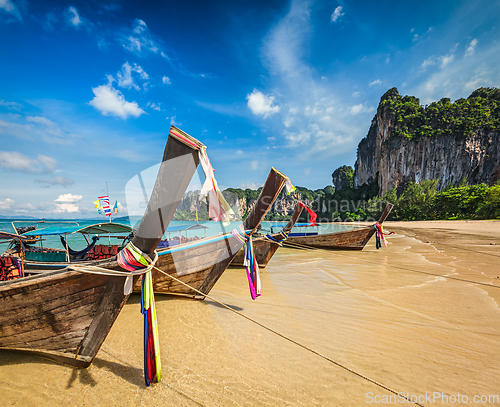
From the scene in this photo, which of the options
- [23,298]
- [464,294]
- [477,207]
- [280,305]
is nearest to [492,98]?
[477,207]

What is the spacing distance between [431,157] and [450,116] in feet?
38.5

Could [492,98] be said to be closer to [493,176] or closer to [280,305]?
[493,176]

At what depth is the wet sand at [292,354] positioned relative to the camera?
2.80 m

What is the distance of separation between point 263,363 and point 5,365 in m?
3.88

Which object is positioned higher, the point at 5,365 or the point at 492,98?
the point at 492,98

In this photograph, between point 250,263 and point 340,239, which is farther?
point 340,239

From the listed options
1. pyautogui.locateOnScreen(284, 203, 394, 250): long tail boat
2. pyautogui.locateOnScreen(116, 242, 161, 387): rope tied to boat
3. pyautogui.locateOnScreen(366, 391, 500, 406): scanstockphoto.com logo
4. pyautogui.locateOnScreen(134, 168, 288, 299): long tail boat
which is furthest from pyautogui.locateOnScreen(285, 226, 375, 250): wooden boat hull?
pyautogui.locateOnScreen(116, 242, 161, 387): rope tied to boat

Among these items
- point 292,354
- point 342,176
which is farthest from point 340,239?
point 342,176

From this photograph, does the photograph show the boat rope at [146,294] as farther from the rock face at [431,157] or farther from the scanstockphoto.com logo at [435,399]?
the rock face at [431,157]

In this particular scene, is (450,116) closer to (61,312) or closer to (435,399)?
(435,399)

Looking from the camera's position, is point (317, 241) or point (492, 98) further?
point (492, 98)

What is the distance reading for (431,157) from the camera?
5700cm

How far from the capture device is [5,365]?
3188mm

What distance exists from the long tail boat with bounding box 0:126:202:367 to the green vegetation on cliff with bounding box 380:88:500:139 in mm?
74351
